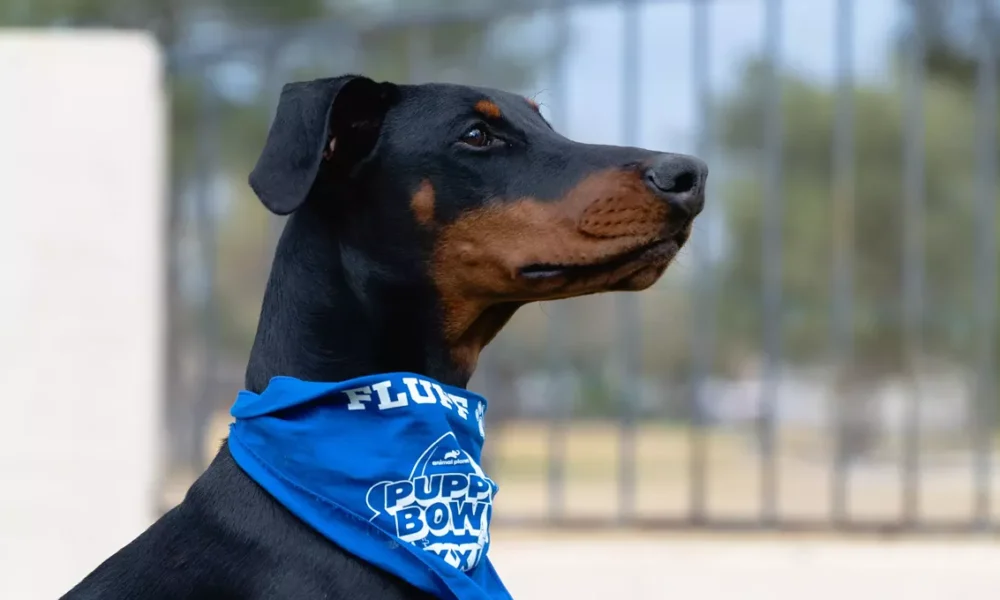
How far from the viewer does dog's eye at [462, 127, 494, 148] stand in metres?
2.89

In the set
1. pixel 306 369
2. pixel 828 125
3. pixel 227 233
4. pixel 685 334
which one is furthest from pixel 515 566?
pixel 306 369

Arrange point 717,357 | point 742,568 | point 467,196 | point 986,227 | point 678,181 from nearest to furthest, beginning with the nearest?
point 678,181, point 467,196, point 742,568, point 986,227, point 717,357

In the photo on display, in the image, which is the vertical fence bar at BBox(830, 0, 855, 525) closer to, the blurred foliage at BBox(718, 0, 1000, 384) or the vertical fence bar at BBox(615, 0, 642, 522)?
the blurred foliage at BBox(718, 0, 1000, 384)

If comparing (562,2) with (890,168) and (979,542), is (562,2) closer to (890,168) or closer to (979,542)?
(890,168)

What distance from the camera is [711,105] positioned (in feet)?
23.2

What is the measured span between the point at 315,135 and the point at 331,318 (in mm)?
397

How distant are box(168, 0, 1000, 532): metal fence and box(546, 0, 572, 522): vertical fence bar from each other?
1 cm

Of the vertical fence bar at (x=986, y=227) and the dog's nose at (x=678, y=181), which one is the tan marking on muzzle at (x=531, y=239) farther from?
the vertical fence bar at (x=986, y=227)

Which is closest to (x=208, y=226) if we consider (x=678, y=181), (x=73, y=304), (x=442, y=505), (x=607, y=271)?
(x=73, y=304)

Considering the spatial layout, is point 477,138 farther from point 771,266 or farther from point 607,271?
point 771,266

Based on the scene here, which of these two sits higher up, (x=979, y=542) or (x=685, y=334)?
(x=685, y=334)

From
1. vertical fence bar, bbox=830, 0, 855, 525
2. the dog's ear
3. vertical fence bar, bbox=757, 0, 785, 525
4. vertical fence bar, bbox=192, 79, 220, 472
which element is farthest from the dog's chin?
vertical fence bar, bbox=192, 79, 220, 472

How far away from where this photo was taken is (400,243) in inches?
111

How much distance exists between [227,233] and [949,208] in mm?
4067
